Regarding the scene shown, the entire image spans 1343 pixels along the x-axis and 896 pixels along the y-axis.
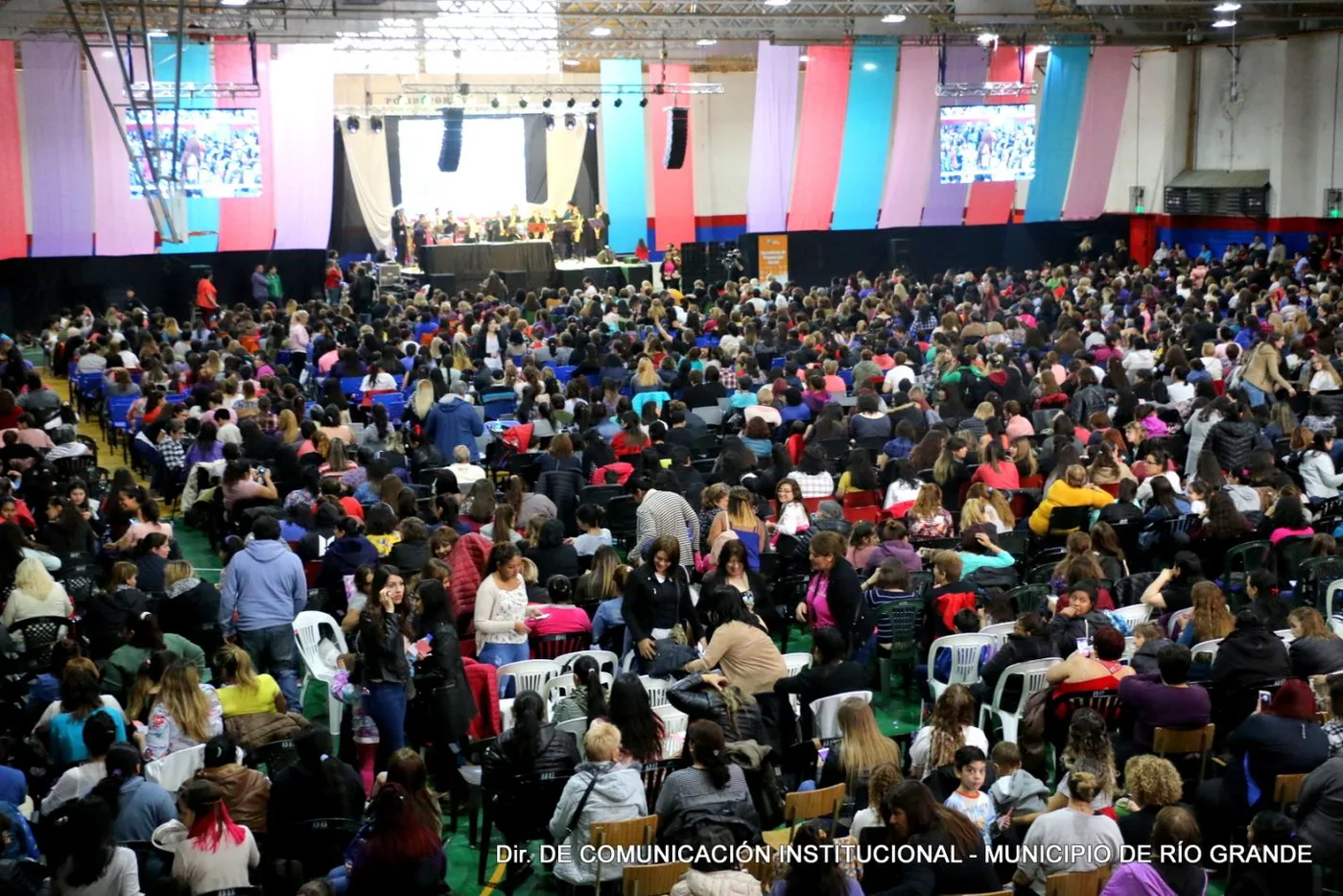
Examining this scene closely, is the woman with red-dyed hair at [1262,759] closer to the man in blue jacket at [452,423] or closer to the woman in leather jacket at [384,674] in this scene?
the woman in leather jacket at [384,674]

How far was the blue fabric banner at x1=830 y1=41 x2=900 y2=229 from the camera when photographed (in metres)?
26.3

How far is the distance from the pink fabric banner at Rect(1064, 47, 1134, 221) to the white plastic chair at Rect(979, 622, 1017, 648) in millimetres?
21416

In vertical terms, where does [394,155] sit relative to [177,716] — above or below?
above

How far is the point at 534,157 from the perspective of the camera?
3400cm

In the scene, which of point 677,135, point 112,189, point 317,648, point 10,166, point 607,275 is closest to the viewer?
point 317,648

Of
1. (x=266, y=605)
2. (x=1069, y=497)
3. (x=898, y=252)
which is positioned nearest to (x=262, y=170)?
(x=898, y=252)

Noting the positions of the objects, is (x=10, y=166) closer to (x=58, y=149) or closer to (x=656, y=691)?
(x=58, y=149)

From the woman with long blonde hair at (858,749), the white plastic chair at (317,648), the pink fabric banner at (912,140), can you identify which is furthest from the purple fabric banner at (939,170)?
the woman with long blonde hair at (858,749)

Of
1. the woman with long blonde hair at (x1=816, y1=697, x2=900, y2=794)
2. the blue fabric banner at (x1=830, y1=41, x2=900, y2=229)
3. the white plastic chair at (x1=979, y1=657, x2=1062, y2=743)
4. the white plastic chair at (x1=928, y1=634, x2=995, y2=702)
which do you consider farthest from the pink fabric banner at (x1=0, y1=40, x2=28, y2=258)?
the woman with long blonde hair at (x1=816, y1=697, x2=900, y2=794)

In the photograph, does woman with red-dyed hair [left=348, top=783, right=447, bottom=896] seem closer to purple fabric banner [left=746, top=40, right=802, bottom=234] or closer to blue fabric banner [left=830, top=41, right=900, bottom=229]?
purple fabric banner [left=746, top=40, right=802, bottom=234]

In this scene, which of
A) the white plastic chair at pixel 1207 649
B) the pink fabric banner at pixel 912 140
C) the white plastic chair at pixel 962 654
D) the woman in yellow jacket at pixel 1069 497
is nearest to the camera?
the white plastic chair at pixel 1207 649

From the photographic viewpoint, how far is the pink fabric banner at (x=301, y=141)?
24.3 metres

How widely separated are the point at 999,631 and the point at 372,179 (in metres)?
26.9

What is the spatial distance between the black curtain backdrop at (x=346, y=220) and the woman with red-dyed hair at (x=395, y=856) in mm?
28827
